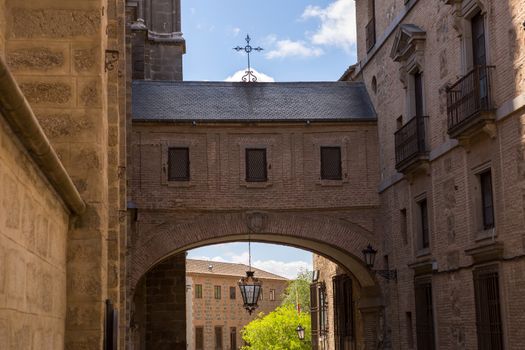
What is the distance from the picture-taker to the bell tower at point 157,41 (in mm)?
29391


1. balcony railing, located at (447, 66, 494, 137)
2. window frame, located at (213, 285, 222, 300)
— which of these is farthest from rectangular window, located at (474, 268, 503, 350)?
window frame, located at (213, 285, 222, 300)

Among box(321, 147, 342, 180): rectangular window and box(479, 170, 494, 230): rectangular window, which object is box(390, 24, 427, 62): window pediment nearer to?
box(321, 147, 342, 180): rectangular window

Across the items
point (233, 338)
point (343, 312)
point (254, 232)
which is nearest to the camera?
point (254, 232)

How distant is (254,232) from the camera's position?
77.0 feet

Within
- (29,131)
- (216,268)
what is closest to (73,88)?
(29,131)

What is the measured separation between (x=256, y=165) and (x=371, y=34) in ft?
14.3

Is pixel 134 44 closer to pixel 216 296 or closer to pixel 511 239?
pixel 511 239

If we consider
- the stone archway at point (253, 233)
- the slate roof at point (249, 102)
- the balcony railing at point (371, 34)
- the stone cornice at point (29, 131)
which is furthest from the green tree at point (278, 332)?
the stone cornice at point (29, 131)

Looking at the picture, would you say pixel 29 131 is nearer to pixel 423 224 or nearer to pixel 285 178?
pixel 423 224

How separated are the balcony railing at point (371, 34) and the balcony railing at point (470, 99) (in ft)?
22.8

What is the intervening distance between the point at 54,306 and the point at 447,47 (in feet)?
44.1

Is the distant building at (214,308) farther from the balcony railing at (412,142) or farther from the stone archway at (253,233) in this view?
the balcony railing at (412,142)

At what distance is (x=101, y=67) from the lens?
787 centimetres

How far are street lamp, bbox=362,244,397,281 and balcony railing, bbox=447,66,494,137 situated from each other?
17.1ft
